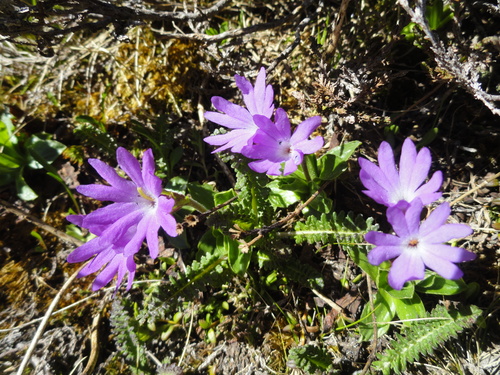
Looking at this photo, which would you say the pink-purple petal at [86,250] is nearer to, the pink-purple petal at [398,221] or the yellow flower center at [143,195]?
the yellow flower center at [143,195]

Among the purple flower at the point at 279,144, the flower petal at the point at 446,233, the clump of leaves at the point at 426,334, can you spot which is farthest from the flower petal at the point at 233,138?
the clump of leaves at the point at 426,334

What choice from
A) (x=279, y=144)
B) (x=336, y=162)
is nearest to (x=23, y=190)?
(x=279, y=144)

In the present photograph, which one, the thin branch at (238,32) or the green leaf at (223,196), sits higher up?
the thin branch at (238,32)

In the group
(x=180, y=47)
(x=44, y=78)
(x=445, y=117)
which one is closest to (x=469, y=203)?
(x=445, y=117)

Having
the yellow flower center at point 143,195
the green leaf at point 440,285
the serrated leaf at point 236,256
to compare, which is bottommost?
the green leaf at point 440,285

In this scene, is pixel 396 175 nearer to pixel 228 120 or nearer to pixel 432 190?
pixel 432 190

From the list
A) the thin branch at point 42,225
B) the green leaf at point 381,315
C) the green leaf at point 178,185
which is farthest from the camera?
the thin branch at point 42,225

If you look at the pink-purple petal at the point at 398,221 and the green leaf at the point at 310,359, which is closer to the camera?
the pink-purple petal at the point at 398,221

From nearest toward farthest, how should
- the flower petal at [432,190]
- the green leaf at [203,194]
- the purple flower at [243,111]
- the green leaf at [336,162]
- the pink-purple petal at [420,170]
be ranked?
the flower petal at [432,190], the pink-purple petal at [420,170], the purple flower at [243,111], the green leaf at [336,162], the green leaf at [203,194]
